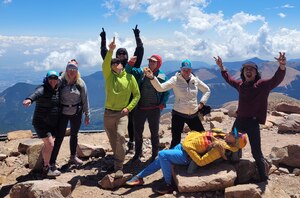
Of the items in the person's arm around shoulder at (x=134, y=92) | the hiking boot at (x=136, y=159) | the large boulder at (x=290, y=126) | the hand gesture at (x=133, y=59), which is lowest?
the hiking boot at (x=136, y=159)

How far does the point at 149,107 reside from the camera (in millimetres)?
9109

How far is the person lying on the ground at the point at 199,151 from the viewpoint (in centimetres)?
775

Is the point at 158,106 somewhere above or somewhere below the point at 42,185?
above

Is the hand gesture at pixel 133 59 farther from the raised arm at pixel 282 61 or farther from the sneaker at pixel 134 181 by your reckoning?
the raised arm at pixel 282 61

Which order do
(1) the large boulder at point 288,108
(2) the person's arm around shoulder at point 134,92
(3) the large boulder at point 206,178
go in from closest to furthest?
(3) the large boulder at point 206,178 < (2) the person's arm around shoulder at point 134,92 < (1) the large boulder at point 288,108

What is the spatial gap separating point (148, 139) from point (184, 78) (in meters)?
4.94

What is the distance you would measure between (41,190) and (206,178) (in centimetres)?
362

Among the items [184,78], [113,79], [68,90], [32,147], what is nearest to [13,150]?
[32,147]

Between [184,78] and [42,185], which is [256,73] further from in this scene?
[42,185]

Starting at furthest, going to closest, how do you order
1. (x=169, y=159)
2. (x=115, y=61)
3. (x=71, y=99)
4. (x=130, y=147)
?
(x=130, y=147), (x=71, y=99), (x=115, y=61), (x=169, y=159)

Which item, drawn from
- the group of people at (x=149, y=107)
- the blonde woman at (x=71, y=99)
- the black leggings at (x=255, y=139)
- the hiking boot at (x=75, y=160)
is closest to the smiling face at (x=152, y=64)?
the group of people at (x=149, y=107)

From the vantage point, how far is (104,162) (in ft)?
34.7

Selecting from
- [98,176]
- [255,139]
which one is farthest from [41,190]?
[255,139]

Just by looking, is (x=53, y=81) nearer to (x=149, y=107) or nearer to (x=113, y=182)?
(x=149, y=107)
